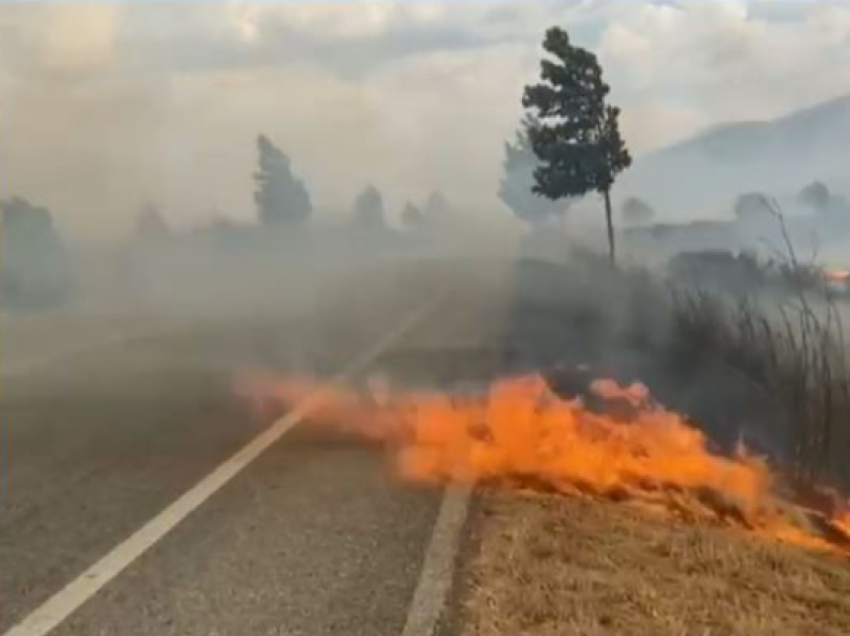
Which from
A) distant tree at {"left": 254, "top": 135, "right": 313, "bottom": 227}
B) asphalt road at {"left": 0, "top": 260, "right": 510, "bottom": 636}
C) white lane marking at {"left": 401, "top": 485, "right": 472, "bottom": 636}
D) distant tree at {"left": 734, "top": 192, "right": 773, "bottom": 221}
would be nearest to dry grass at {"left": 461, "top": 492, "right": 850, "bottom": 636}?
white lane marking at {"left": 401, "top": 485, "right": 472, "bottom": 636}

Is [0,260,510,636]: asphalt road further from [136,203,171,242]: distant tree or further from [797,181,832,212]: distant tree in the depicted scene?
[136,203,171,242]: distant tree

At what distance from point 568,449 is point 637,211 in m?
15.1

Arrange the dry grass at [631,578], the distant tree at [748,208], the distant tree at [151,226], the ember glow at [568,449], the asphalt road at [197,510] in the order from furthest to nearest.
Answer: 1. the distant tree at [151,226]
2. the distant tree at [748,208]
3. the ember glow at [568,449]
4. the asphalt road at [197,510]
5. the dry grass at [631,578]

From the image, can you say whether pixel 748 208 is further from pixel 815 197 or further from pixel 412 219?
pixel 412 219

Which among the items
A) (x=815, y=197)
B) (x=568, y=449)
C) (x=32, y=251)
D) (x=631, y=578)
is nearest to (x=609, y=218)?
(x=815, y=197)

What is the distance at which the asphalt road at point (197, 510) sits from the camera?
15.0ft

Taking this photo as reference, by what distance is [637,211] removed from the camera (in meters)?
21.8

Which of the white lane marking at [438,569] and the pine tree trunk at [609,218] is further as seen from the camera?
the pine tree trunk at [609,218]

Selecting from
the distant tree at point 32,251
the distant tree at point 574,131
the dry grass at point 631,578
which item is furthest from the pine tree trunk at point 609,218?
the dry grass at point 631,578

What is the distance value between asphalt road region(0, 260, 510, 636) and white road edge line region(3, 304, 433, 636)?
0.05 meters

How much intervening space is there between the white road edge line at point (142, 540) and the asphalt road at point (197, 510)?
48mm

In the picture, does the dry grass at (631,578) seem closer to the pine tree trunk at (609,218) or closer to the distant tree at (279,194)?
the pine tree trunk at (609,218)

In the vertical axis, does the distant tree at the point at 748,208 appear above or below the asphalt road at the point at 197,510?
above

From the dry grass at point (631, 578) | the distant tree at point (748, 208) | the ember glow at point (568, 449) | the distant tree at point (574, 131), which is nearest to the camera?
the dry grass at point (631, 578)
